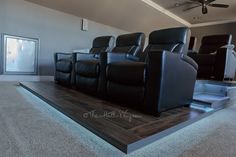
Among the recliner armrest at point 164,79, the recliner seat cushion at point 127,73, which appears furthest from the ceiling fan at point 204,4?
the recliner seat cushion at point 127,73

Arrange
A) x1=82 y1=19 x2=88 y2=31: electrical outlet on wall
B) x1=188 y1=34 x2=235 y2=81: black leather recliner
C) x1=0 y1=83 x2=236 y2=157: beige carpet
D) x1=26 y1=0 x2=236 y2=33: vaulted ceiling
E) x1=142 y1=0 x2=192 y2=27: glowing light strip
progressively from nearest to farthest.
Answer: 1. x1=0 y1=83 x2=236 y2=157: beige carpet
2. x1=188 y1=34 x2=235 y2=81: black leather recliner
3. x1=26 y1=0 x2=236 y2=33: vaulted ceiling
4. x1=82 y1=19 x2=88 y2=31: electrical outlet on wall
5. x1=142 y1=0 x2=192 y2=27: glowing light strip

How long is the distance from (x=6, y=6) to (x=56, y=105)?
9.77ft

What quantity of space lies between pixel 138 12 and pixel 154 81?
401 cm

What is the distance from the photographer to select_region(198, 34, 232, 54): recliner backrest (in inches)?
152

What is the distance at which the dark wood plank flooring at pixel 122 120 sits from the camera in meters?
1.05

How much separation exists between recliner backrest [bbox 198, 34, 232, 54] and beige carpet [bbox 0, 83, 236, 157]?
9.16 feet

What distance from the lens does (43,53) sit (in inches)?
163

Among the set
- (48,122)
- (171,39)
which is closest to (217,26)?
(171,39)

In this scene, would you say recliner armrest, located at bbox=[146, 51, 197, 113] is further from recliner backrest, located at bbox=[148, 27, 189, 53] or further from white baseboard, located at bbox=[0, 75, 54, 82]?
white baseboard, located at bbox=[0, 75, 54, 82]

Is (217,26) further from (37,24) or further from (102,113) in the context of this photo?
(102,113)

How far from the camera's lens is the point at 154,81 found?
1.47m

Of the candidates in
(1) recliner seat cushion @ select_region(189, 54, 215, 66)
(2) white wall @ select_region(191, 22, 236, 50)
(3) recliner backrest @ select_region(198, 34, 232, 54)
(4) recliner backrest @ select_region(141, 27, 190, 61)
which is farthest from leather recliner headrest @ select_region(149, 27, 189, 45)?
(2) white wall @ select_region(191, 22, 236, 50)

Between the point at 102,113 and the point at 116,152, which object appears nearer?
the point at 116,152

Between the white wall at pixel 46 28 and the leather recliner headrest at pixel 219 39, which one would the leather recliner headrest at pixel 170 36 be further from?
the white wall at pixel 46 28
